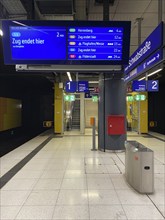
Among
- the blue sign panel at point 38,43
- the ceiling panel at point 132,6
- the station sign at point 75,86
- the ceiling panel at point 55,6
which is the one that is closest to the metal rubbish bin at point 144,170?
the blue sign panel at point 38,43

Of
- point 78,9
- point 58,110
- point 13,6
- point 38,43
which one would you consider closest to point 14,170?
point 38,43

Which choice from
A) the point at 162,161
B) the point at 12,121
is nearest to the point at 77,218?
the point at 162,161

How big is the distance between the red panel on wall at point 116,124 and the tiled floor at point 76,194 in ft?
4.36

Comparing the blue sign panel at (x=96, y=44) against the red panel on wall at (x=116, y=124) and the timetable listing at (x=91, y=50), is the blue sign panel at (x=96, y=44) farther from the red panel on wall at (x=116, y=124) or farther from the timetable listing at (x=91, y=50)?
the red panel on wall at (x=116, y=124)

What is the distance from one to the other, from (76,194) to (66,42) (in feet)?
8.27

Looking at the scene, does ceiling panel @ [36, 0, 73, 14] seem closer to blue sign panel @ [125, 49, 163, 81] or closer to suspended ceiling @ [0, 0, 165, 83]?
suspended ceiling @ [0, 0, 165, 83]

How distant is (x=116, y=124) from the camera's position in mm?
6992

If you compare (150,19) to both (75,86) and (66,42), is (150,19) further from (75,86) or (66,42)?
(75,86)

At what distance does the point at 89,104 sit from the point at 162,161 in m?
13.9

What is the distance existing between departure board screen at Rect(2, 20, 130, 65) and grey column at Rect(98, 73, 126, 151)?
327cm

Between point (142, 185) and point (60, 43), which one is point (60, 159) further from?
point (60, 43)

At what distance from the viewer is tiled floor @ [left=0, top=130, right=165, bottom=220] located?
9.80ft

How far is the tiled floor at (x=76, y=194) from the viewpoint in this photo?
118 inches

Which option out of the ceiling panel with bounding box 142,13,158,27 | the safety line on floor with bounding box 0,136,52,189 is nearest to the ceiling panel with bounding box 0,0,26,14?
the ceiling panel with bounding box 142,13,158,27
